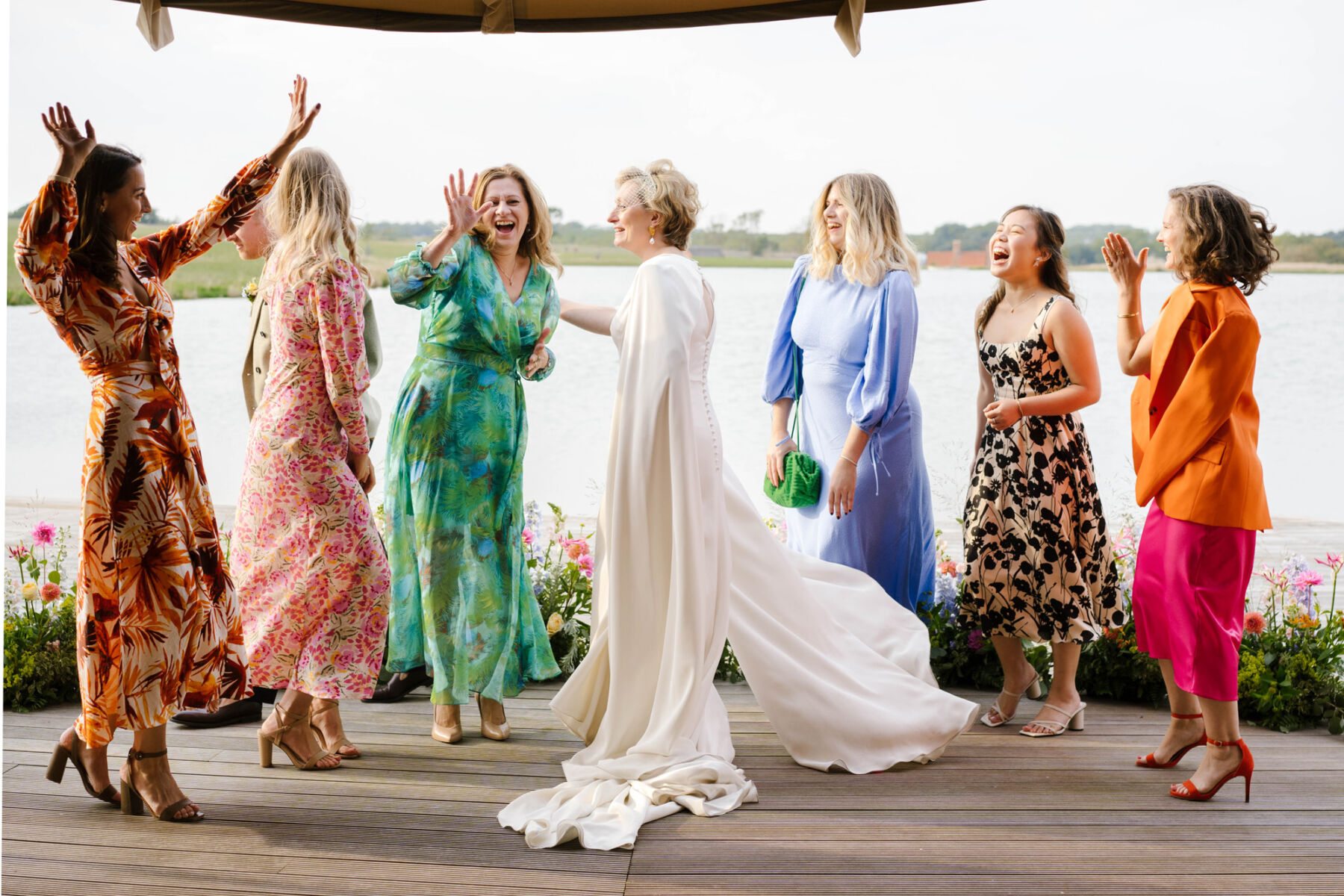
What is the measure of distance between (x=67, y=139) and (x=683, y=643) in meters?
2.08

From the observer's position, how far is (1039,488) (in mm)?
3684

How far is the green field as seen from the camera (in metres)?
8.78

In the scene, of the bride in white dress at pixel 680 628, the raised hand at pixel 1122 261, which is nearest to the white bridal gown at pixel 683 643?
the bride in white dress at pixel 680 628

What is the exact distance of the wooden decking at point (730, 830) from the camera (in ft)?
8.34

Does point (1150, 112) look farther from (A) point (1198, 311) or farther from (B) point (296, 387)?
(B) point (296, 387)

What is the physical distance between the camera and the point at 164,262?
299cm

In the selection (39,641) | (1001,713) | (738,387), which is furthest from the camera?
(738,387)

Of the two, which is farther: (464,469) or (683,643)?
(464,469)

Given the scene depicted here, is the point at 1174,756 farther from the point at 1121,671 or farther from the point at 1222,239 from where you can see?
the point at 1222,239

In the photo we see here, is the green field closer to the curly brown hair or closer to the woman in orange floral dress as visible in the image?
the curly brown hair

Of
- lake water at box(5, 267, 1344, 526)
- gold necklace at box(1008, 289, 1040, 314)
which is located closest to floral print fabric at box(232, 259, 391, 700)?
gold necklace at box(1008, 289, 1040, 314)

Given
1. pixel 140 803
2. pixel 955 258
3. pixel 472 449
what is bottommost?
pixel 140 803

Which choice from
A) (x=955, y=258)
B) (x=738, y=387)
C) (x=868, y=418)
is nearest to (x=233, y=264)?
(x=738, y=387)

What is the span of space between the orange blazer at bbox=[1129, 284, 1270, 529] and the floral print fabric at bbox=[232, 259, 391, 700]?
7.92 ft
